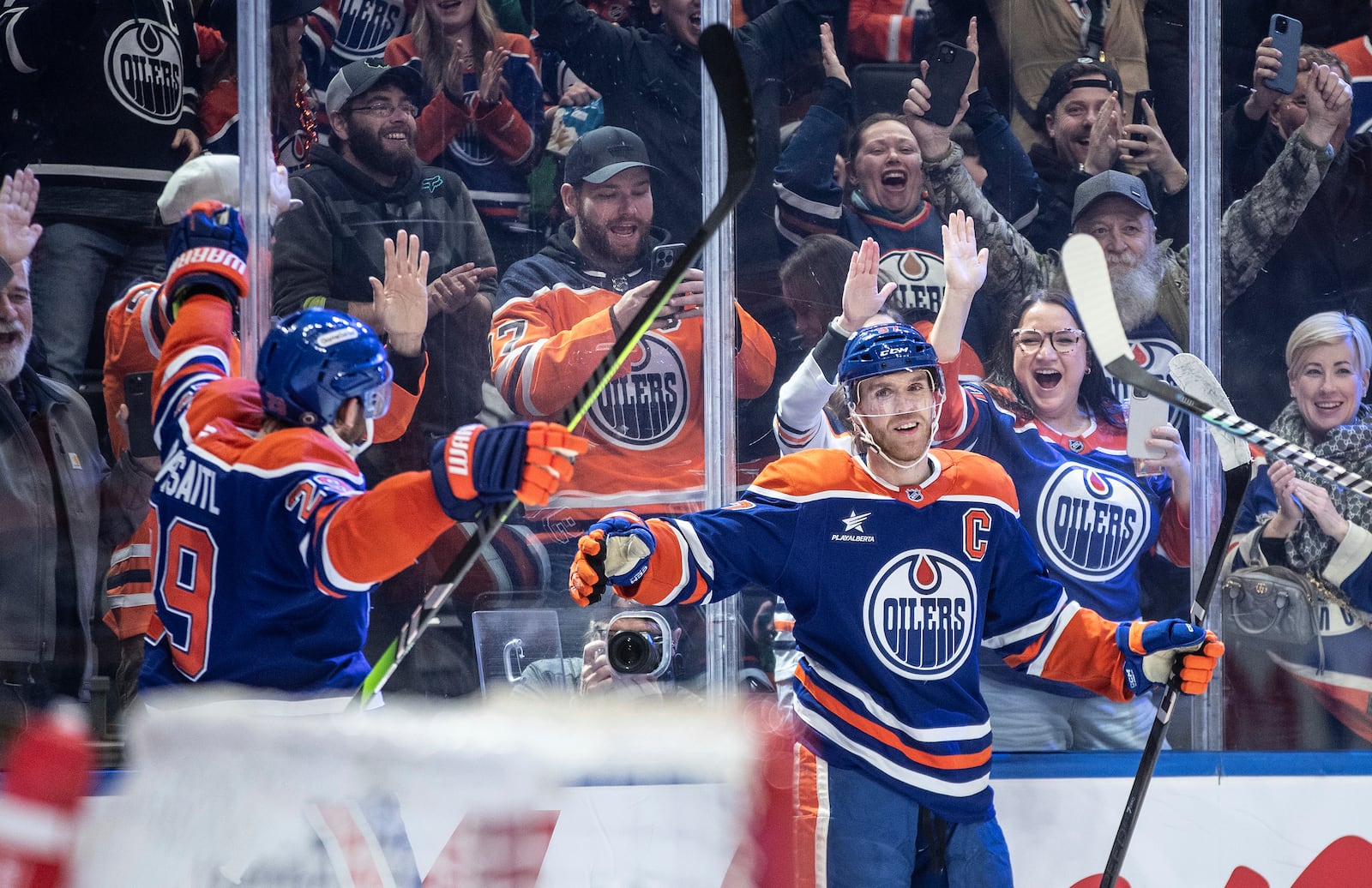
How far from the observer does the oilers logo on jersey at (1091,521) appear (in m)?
3.27

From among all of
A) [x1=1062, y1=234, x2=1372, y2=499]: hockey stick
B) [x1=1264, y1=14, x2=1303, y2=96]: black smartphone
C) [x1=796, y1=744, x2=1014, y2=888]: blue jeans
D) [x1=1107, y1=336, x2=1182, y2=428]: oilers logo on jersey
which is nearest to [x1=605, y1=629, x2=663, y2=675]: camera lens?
[x1=796, y1=744, x2=1014, y2=888]: blue jeans

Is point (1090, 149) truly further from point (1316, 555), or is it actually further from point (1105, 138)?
point (1316, 555)

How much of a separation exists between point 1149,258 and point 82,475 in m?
2.78

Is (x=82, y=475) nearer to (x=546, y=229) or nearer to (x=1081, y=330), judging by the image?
(x=546, y=229)

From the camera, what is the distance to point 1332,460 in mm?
3391

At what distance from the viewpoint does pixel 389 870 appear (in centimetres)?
174

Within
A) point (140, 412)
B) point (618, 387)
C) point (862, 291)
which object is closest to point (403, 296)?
point (618, 387)

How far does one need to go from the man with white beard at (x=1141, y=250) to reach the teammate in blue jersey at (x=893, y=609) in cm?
94

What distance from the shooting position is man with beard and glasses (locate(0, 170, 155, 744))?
2998 millimetres

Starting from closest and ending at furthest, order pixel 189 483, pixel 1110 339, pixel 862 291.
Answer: pixel 189 483 → pixel 1110 339 → pixel 862 291

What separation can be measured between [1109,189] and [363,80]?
195 centimetres

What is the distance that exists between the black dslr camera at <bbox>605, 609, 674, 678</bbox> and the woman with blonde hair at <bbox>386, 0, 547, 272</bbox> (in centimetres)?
94

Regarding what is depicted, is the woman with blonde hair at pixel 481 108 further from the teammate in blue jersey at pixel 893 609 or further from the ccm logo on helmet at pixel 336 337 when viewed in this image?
the teammate in blue jersey at pixel 893 609

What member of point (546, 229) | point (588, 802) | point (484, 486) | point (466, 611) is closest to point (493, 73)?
point (546, 229)
